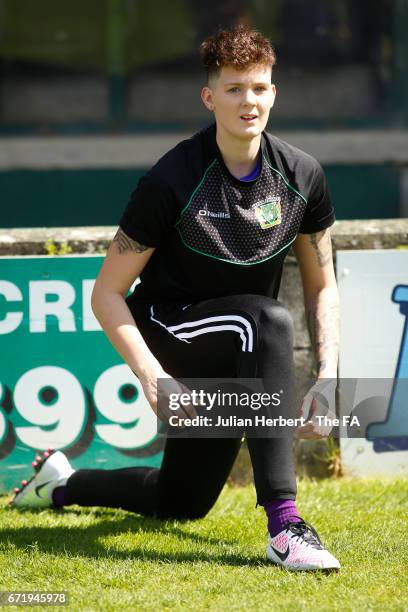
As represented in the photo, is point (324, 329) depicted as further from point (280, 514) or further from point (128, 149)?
point (128, 149)

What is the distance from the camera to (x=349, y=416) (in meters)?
4.67

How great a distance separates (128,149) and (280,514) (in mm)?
5561

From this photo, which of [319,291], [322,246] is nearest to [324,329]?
[319,291]

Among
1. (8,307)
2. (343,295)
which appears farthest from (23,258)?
(343,295)

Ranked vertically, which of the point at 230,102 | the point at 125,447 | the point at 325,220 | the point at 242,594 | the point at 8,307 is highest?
the point at 230,102

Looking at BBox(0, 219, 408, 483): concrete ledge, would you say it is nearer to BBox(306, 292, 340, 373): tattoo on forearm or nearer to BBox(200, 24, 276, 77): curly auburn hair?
BBox(306, 292, 340, 373): tattoo on forearm

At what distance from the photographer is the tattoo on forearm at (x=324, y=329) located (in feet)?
11.9

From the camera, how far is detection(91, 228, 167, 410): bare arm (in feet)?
11.2

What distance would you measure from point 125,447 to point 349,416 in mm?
964

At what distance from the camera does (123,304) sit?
3.51 meters

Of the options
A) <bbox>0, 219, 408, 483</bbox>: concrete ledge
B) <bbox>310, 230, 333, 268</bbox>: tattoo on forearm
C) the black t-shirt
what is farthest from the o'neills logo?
<bbox>0, 219, 408, 483</bbox>: concrete ledge

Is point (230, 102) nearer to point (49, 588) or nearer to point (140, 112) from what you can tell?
point (49, 588)

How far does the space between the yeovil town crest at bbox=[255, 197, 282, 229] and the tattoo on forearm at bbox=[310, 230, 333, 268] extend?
238 millimetres

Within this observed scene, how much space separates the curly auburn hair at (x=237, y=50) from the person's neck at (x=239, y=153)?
0.73 feet
